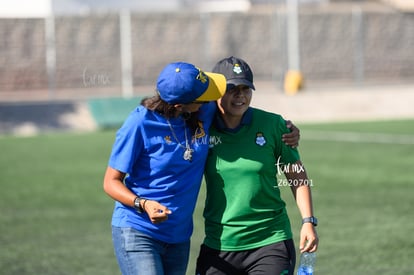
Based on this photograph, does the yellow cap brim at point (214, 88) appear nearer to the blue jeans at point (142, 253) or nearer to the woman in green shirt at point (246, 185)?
the woman in green shirt at point (246, 185)

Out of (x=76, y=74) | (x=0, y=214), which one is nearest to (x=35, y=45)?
(x=76, y=74)

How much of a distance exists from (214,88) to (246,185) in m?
0.63

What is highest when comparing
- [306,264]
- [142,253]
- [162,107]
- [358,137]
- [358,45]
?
[162,107]

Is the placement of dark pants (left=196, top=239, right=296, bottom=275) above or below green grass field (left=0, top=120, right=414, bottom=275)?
above

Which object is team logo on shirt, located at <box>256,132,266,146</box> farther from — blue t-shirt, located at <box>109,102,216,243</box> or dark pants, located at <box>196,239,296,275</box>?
dark pants, located at <box>196,239,296,275</box>

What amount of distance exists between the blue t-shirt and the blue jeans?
46 mm

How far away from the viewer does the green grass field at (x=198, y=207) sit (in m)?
9.62

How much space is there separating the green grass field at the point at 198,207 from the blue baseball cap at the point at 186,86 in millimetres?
3984

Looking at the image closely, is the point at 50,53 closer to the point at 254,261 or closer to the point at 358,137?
the point at 358,137

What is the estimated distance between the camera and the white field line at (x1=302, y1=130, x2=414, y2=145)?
72.4 ft

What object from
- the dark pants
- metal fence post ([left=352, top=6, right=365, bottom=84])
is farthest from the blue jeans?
metal fence post ([left=352, top=6, right=365, bottom=84])

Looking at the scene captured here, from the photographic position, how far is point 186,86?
533 cm

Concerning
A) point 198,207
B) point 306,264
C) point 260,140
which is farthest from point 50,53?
point 306,264

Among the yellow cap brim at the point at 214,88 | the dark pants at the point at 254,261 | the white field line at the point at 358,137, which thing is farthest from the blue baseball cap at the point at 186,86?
the white field line at the point at 358,137
